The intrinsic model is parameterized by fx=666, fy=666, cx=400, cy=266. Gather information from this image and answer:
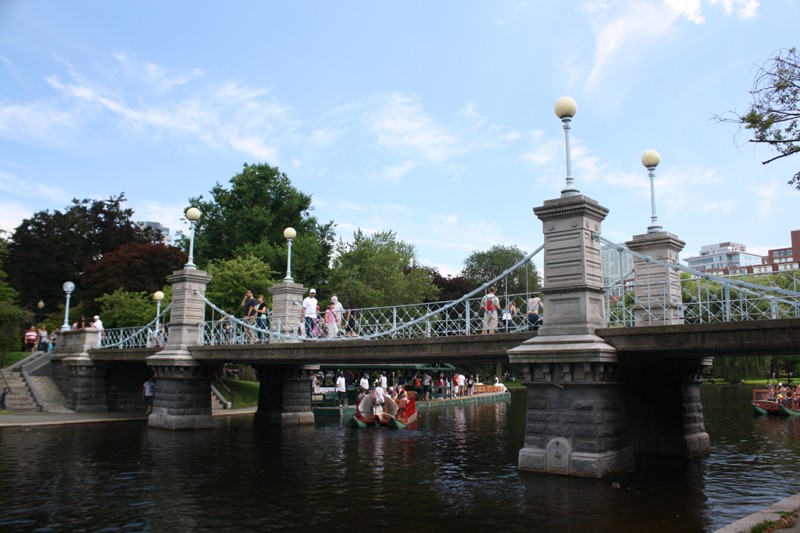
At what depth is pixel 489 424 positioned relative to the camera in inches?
1071

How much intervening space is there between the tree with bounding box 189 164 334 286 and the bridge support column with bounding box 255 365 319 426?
17.0m

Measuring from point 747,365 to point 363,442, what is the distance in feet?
109

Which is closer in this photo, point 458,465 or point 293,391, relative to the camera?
point 458,465

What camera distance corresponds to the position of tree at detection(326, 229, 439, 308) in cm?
4603

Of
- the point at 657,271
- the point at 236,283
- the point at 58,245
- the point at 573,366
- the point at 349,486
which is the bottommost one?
the point at 349,486

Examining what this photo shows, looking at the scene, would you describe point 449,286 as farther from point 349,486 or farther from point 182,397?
point 349,486

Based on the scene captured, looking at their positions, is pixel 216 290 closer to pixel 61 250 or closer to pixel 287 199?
pixel 287 199

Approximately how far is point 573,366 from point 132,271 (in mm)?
34019

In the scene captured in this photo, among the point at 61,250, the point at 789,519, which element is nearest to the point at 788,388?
the point at 789,519

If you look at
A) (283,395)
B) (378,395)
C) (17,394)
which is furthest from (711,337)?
(17,394)

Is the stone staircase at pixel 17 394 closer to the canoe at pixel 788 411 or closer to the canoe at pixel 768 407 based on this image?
the canoe at pixel 768 407

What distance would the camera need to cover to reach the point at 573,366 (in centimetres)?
1334

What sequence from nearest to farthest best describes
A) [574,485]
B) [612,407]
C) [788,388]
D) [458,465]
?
[574,485]
[612,407]
[458,465]
[788,388]

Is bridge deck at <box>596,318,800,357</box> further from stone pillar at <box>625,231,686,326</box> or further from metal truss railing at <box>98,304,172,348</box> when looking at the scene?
metal truss railing at <box>98,304,172,348</box>
